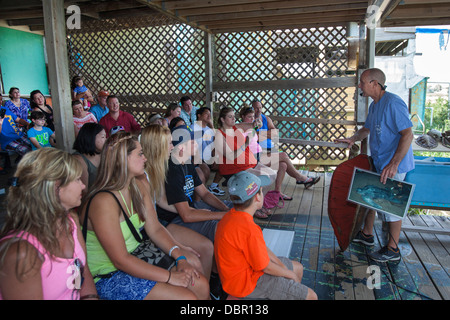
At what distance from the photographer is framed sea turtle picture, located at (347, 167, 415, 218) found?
252cm

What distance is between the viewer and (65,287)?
1.30m

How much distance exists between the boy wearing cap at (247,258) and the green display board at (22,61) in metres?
7.51

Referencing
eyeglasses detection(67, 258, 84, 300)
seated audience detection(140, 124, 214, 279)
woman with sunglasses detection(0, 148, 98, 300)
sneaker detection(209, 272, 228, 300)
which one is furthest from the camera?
seated audience detection(140, 124, 214, 279)

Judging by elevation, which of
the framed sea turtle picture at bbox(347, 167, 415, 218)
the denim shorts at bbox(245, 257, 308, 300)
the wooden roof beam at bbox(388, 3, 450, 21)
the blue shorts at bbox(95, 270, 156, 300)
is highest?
the wooden roof beam at bbox(388, 3, 450, 21)

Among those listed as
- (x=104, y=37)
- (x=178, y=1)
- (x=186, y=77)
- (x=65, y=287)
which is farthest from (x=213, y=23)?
(x=65, y=287)

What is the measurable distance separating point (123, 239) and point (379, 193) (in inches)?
77.6

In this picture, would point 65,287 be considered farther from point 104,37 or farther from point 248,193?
point 104,37

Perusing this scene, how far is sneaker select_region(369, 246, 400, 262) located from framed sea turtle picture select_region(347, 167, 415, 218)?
327 millimetres

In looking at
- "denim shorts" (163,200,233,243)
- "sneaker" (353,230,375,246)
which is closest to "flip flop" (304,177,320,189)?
"sneaker" (353,230,375,246)

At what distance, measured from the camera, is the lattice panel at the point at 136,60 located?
725cm

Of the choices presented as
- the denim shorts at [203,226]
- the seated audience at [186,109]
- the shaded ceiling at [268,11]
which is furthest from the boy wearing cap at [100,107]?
the denim shorts at [203,226]

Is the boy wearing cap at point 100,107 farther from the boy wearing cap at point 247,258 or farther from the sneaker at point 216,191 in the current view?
the boy wearing cap at point 247,258

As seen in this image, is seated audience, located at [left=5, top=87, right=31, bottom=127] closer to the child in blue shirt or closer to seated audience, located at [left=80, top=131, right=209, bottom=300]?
the child in blue shirt
